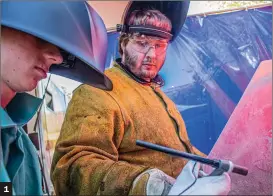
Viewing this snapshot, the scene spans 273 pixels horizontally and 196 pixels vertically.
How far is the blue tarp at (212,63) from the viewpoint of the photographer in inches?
51.8

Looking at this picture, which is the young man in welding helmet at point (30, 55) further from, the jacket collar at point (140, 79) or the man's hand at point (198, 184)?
the man's hand at point (198, 184)

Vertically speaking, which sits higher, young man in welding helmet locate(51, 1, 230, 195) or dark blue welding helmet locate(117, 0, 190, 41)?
dark blue welding helmet locate(117, 0, 190, 41)

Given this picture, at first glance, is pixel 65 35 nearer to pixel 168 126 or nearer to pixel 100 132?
pixel 100 132

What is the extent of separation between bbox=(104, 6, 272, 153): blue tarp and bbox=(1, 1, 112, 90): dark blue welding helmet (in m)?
0.14

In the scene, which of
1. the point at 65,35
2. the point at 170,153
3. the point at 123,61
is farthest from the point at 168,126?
the point at 65,35

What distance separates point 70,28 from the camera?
1049mm

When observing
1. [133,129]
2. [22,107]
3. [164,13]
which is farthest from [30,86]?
[164,13]

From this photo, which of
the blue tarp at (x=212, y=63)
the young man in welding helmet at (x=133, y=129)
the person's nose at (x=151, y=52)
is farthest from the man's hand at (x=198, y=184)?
the person's nose at (x=151, y=52)

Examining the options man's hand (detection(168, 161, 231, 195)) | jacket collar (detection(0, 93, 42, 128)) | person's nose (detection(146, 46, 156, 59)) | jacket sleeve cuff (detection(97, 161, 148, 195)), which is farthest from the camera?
person's nose (detection(146, 46, 156, 59))

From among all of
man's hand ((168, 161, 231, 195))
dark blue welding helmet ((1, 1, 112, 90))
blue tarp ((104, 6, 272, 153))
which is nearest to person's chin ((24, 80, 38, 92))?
dark blue welding helmet ((1, 1, 112, 90))

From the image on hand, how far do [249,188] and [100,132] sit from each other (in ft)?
1.60

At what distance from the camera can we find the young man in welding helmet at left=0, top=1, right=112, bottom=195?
39.6 inches

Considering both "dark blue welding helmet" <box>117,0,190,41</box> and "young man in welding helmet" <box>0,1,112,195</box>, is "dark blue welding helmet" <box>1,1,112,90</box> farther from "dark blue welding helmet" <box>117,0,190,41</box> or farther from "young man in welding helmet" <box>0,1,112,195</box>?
"dark blue welding helmet" <box>117,0,190,41</box>

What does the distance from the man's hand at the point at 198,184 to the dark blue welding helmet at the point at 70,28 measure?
422mm
